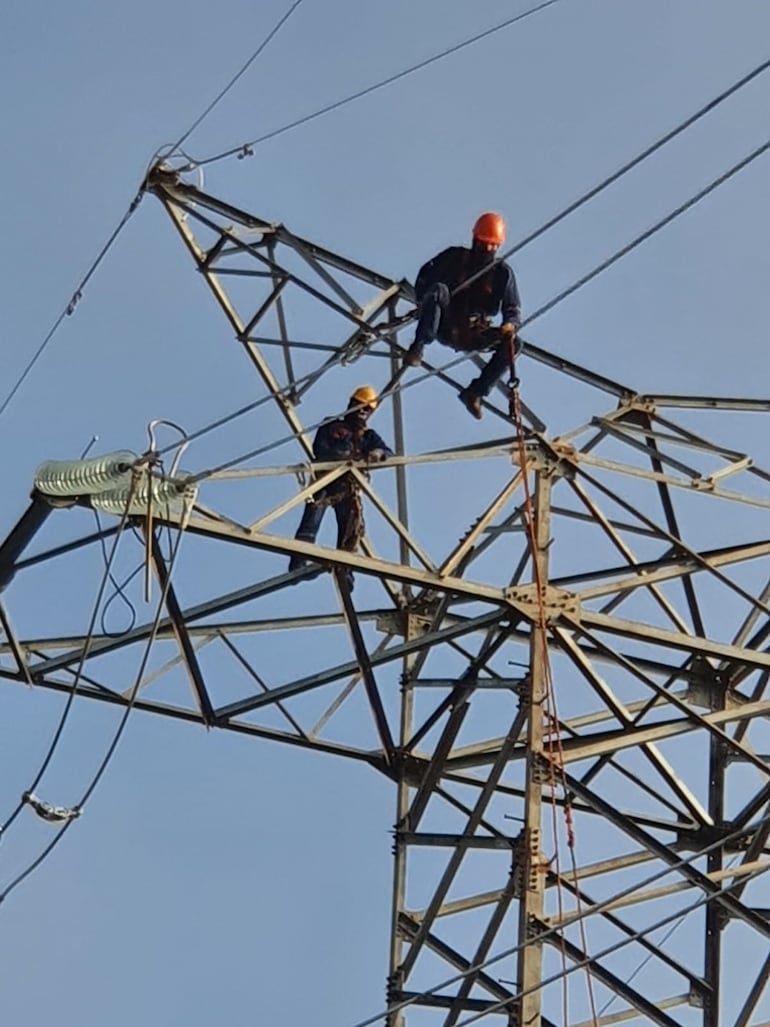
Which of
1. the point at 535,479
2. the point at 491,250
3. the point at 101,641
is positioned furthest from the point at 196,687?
the point at 491,250

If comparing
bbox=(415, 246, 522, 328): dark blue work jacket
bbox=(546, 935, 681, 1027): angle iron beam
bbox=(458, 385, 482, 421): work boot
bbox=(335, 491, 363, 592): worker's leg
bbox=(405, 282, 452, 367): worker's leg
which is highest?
bbox=(415, 246, 522, 328): dark blue work jacket

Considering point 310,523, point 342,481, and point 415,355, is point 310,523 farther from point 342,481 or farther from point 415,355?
point 415,355

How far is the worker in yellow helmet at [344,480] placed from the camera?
16.7m

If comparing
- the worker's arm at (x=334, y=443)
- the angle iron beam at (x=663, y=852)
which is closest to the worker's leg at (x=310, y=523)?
the worker's arm at (x=334, y=443)

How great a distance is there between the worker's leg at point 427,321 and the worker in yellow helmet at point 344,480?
0.50m

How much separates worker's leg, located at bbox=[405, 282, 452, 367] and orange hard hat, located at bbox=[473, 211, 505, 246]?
0.92m

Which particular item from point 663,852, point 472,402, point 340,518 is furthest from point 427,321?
point 663,852

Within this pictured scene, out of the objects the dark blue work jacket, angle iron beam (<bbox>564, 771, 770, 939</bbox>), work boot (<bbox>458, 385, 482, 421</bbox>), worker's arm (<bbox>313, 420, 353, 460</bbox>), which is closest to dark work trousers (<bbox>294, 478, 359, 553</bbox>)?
worker's arm (<bbox>313, 420, 353, 460</bbox>)

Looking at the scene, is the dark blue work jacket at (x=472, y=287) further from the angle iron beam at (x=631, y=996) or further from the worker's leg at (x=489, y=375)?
the angle iron beam at (x=631, y=996)

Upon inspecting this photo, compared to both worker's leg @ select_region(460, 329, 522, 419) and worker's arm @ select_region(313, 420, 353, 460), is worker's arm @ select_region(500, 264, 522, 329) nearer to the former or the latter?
worker's leg @ select_region(460, 329, 522, 419)

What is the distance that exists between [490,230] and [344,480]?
2.44 meters

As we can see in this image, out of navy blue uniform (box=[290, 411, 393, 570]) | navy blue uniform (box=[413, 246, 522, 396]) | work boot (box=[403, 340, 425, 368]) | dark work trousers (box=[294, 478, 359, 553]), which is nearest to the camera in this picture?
work boot (box=[403, 340, 425, 368])

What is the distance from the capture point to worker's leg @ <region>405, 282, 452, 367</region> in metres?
16.1

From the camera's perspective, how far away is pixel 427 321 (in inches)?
635
